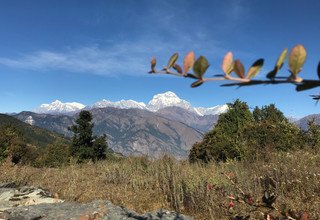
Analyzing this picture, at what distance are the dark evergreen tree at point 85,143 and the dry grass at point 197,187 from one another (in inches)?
887

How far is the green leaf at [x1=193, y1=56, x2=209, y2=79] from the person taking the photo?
0.94 m

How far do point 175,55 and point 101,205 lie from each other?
6708 millimetres

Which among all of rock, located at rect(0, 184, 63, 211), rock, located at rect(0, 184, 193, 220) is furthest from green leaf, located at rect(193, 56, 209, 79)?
rock, located at rect(0, 184, 63, 211)

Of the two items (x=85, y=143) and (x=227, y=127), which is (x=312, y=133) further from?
(x=85, y=143)

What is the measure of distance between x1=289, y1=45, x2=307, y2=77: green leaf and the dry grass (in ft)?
18.0

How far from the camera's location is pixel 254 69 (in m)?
0.89

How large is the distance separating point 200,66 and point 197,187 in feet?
25.0

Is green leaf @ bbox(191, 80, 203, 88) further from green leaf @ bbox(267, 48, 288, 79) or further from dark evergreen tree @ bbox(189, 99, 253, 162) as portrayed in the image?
dark evergreen tree @ bbox(189, 99, 253, 162)

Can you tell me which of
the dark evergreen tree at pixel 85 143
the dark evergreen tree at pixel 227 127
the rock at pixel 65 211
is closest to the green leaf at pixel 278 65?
the rock at pixel 65 211

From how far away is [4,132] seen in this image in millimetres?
35000

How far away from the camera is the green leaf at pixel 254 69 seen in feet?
2.87

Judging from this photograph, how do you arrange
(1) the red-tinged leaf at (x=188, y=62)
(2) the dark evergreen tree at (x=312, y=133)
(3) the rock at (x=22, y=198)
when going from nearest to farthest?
(1) the red-tinged leaf at (x=188, y=62)
(3) the rock at (x=22, y=198)
(2) the dark evergreen tree at (x=312, y=133)

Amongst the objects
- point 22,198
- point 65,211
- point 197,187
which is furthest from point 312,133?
point 65,211

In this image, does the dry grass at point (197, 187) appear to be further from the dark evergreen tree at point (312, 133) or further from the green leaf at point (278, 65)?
the dark evergreen tree at point (312, 133)
